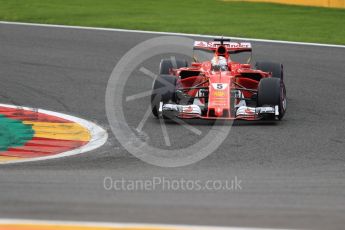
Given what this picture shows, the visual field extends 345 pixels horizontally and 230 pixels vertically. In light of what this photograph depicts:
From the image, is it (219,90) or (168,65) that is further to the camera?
(168,65)

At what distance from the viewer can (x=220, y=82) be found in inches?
457

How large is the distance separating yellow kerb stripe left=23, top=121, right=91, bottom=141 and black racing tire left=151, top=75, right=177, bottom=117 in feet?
3.26

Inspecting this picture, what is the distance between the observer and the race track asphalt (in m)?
6.50

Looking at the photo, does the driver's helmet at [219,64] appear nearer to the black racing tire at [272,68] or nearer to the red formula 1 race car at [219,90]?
the red formula 1 race car at [219,90]

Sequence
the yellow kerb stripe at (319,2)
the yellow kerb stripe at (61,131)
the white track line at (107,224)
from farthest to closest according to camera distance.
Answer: the yellow kerb stripe at (319,2) → the yellow kerb stripe at (61,131) → the white track line at (107,224)

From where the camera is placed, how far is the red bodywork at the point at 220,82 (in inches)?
446

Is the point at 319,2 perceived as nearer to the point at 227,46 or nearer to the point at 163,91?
the point at 227,46

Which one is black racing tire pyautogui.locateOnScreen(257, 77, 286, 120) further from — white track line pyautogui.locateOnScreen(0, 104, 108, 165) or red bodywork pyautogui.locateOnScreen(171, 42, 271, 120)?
white track line pyautogui.locateOnScreen(0, 104, 108, 165)

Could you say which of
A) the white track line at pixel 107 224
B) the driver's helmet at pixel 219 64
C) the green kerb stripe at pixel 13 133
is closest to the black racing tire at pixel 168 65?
the driver's helmet at pixel 219 64

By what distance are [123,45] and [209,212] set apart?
11.0m

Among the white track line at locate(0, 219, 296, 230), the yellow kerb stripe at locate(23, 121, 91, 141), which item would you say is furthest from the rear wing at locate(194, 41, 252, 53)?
the white track line at locate(0, 219, 296, 230)

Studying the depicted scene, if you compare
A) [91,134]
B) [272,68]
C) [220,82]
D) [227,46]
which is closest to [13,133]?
[91,134]

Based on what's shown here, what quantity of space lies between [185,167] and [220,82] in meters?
2.80

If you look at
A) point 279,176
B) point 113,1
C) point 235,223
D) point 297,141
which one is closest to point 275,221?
point 235,223
